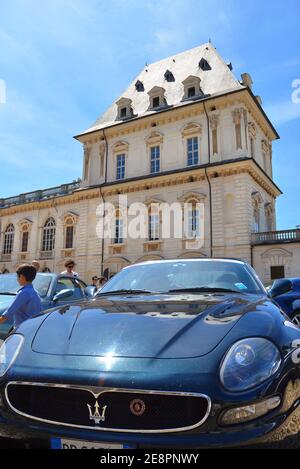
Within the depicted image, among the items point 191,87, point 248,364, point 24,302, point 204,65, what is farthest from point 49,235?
point 248,364

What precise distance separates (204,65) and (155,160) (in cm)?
964

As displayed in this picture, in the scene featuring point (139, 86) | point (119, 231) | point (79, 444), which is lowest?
point (79, 444)

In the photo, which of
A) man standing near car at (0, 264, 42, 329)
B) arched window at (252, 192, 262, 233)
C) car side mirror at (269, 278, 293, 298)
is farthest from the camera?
arched window at (252, 192, 262, 233)

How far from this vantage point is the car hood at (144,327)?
1.98 metres

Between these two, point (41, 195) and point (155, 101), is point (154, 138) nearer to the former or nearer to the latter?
point (155, 101)

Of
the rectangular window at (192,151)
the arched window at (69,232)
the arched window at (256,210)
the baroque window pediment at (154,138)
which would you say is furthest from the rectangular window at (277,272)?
the arched window at (69,232)

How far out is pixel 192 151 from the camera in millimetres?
27125

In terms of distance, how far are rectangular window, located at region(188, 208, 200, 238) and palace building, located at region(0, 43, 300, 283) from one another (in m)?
0.10

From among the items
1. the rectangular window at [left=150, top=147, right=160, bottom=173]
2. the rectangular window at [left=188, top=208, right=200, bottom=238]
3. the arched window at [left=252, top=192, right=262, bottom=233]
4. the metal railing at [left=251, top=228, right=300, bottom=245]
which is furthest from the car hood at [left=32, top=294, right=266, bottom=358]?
the rectangular window at [left=150, top=147, right=160, bottom=173]

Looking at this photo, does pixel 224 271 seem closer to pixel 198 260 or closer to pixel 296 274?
pixel 198 260

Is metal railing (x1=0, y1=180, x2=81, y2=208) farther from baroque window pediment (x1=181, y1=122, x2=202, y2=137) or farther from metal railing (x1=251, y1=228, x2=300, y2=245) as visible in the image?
metal railing (x1=251, y1=228, x2=300, y2=245)

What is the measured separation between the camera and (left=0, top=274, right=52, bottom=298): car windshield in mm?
7015

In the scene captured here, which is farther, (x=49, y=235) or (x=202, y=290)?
(x=49, y=235)
